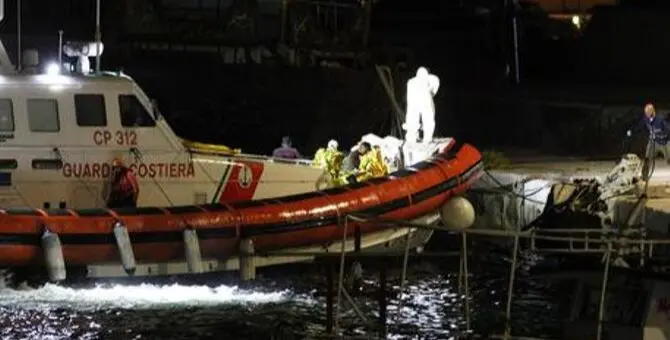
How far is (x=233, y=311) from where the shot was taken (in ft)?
50.1

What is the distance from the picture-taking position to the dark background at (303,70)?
106 ft

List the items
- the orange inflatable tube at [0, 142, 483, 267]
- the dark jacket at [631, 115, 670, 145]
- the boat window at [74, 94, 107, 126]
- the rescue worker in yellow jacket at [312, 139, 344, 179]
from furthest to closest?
1. the dark jacket at [631, 115, 670, 145]
2. the rescue worker in yellow jacket at [312, 139, 344, 179]
3. the boat window at [74, 94, 107, 126]
4. the orange inflatable tube at [0, 142, 483, 267]

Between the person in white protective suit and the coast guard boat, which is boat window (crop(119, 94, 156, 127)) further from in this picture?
the person in white protective suit

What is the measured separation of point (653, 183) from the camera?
19.0m

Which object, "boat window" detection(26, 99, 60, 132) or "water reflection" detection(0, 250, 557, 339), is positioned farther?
"boat window" detection(26, 99, 60, 132)

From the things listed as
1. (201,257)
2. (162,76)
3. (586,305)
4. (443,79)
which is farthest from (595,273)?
(443,79)

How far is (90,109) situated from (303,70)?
17.8m

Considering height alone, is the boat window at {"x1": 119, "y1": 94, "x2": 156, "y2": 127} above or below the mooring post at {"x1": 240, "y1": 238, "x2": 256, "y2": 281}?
above

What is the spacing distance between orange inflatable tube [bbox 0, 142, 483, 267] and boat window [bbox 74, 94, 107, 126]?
4.78 feet

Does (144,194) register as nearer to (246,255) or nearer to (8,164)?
(8,164)

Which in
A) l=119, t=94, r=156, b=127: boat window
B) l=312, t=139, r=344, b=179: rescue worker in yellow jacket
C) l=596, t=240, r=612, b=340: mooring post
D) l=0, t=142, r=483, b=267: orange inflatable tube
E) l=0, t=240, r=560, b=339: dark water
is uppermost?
l=119, t=94, r=156, b=127: boat window

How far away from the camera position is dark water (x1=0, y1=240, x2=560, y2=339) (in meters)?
14.2

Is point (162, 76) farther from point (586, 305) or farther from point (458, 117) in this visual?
point (586, 305)

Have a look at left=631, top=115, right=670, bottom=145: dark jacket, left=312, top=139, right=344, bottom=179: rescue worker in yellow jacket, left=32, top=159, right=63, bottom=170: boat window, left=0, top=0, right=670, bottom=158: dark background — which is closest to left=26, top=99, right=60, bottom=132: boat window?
left=32, top=159, right=63, bottom=170: boat window
